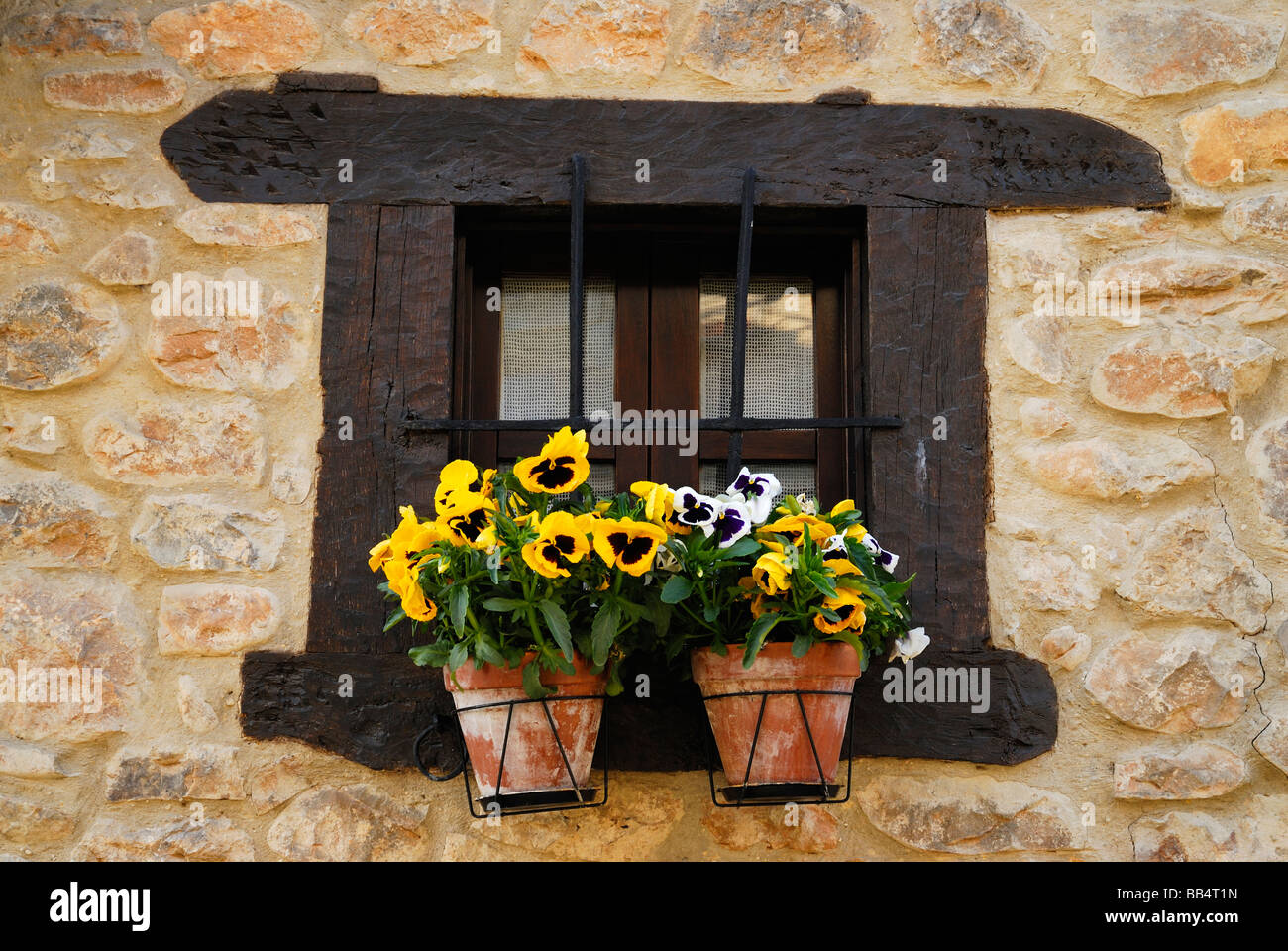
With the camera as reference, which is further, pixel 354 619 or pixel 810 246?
pixel 810 246

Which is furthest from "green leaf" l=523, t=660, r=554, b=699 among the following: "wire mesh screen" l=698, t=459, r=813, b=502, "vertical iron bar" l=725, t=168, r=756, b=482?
"wire mesh screen" l=698, t=459, r=813, b=502

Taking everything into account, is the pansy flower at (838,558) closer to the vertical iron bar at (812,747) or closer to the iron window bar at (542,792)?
the vertical iron bar at (812,747)

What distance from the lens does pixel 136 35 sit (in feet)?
7.81

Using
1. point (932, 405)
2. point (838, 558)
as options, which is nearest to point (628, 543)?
point (838, 558)

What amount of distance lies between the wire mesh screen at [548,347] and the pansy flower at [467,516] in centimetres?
56

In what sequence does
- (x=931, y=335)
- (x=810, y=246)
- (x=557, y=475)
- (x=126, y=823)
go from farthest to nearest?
(x=810, y=246) < (x=931, y=335) < (x=126, y=823) < (x=557, y=475)

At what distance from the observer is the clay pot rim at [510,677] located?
1918mm

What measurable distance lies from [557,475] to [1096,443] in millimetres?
1028

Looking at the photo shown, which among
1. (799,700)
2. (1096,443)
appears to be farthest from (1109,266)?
(799,700)

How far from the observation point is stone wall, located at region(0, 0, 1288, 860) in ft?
7.13

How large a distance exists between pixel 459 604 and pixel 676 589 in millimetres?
326

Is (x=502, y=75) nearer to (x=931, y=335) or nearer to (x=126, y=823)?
(x=931, y=335)

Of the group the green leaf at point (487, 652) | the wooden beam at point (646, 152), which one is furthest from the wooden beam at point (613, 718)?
the wooden beam at point (646, 152)

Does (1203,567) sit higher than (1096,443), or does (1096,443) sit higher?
(1096,443)
